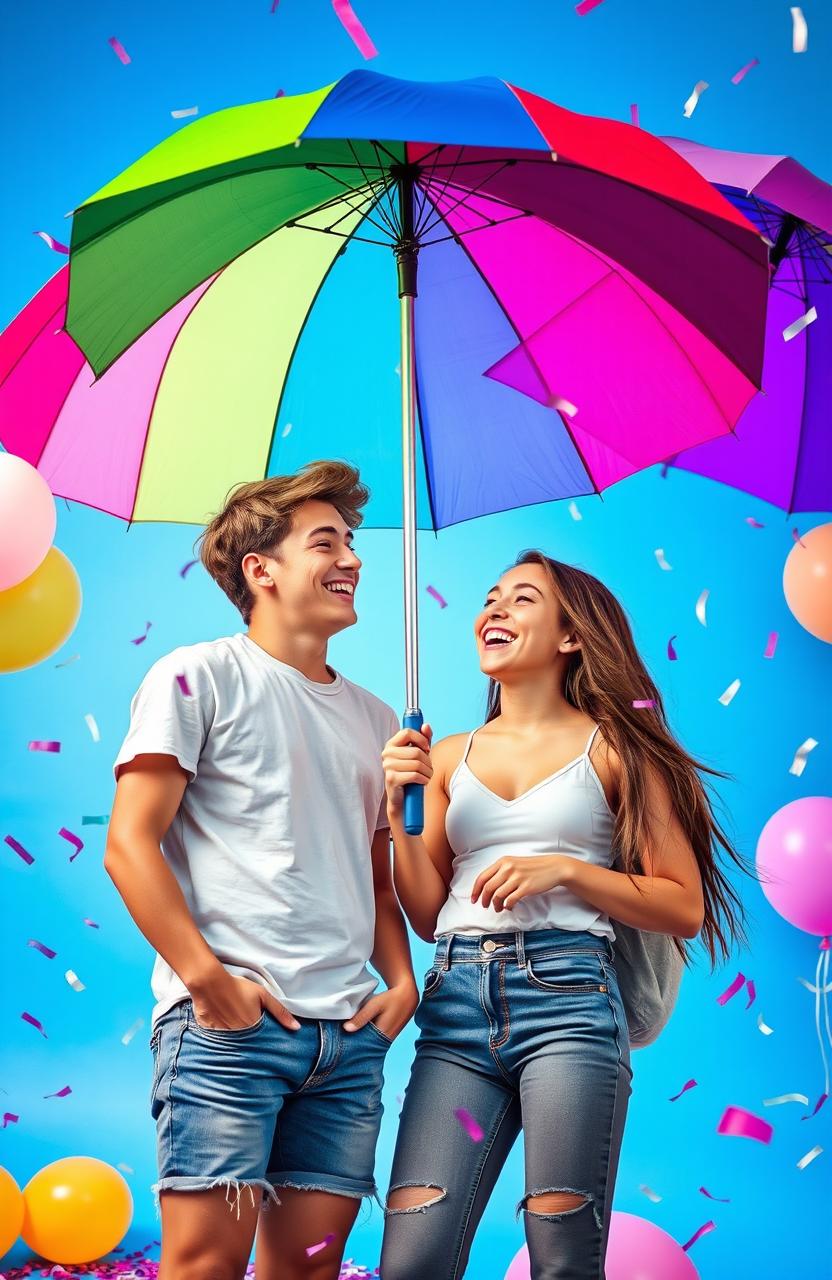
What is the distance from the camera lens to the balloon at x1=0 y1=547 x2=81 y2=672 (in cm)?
338

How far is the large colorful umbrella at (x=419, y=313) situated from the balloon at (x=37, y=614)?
2.01 feet

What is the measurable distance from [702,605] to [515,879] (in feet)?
7.39

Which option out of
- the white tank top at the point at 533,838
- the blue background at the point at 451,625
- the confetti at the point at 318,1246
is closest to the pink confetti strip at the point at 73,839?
the blue background at the point at 451,625

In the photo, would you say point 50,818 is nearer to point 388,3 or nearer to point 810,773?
point 810,773

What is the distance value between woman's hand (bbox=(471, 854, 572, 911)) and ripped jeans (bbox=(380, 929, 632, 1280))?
0.13m

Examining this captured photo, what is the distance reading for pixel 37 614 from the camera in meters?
3.40

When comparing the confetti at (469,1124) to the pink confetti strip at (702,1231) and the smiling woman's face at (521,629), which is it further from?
the pink confetti strip at (702,1231)

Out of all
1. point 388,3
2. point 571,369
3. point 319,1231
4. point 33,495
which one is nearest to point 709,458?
point 571,369

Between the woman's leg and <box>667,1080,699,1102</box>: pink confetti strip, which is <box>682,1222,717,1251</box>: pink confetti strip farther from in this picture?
the woman's leg

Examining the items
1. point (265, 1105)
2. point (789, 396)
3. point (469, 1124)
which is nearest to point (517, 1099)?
point (469, 1124)

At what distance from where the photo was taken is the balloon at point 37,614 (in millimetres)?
3379

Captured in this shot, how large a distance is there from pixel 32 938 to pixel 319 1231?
8.35 feet

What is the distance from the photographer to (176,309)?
2.75m

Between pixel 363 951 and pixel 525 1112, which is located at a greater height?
pixel 363 951
